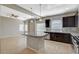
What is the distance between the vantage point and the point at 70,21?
2045 mm

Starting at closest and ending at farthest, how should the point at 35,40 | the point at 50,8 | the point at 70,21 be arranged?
1. the point at 50,8
2. the point at 70,21
3. the point at 35,40

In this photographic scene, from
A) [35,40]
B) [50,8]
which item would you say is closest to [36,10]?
[50,8]

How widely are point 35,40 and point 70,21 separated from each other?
3.45ft

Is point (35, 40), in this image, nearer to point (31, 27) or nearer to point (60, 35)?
point (31, 27)

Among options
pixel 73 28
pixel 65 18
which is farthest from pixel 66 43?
pixel 65 18

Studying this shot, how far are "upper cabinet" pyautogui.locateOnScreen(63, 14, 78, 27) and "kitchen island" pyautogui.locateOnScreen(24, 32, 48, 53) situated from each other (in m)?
0.58

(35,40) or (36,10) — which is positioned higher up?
(36,10)

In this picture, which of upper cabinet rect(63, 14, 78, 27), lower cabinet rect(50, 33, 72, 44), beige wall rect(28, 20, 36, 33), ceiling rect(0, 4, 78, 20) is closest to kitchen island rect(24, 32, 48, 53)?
beige wall rect(28, 20, 36, 33)

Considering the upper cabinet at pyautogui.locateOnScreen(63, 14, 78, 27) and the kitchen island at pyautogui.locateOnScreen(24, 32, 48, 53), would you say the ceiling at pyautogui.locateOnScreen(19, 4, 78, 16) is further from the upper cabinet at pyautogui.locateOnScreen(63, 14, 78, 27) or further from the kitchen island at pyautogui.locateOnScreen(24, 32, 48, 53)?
the kitchen island at pyautogui.locateOnScreen(24, 32, 48, 53)

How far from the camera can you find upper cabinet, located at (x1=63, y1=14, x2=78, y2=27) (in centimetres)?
192

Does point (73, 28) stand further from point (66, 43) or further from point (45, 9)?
point (45, 9)

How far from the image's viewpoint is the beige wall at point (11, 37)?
182 cm

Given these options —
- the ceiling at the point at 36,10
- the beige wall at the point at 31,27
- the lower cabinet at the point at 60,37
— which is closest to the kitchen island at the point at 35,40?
the beige wall at the point at 31,27
